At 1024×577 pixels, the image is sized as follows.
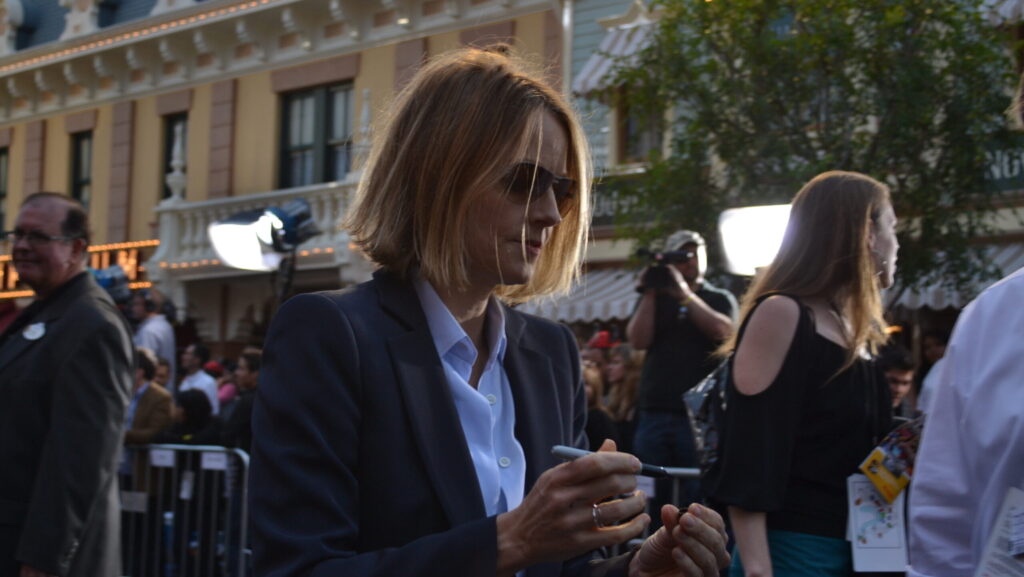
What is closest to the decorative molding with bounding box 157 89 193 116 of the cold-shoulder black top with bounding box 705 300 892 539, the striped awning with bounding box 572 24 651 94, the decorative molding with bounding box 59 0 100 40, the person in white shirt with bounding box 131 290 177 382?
the decorative molding with bounding box 59 0 100 40

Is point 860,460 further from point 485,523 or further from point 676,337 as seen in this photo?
point 676,337

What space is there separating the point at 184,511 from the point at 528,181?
5.86 meters

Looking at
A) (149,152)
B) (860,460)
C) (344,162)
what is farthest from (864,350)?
(149,152)

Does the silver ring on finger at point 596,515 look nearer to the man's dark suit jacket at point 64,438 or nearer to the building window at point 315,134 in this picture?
the man's dark suit jacket at point 64,438

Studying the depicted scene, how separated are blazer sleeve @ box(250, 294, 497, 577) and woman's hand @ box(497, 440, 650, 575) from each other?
0.15 feet

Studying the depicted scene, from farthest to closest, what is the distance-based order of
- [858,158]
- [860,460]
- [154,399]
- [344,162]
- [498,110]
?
1. [344,162]
2. [858,158]
3. [154,399]
4. [860,460]
5. [498,110]

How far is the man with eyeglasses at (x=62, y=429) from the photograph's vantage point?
12.8ft

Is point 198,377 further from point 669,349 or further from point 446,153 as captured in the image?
point 446,153

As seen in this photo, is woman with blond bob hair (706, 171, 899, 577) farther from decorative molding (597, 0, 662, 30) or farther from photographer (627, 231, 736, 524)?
decorative molding (597, 0, 662, 30)

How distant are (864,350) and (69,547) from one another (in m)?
2.50

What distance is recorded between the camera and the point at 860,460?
328 centimetres

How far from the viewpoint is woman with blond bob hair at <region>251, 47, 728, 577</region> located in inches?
74.1

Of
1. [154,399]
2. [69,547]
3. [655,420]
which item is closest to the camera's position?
[69,547]

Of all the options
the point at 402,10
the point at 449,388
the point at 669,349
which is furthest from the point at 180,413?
the point at 402,10
